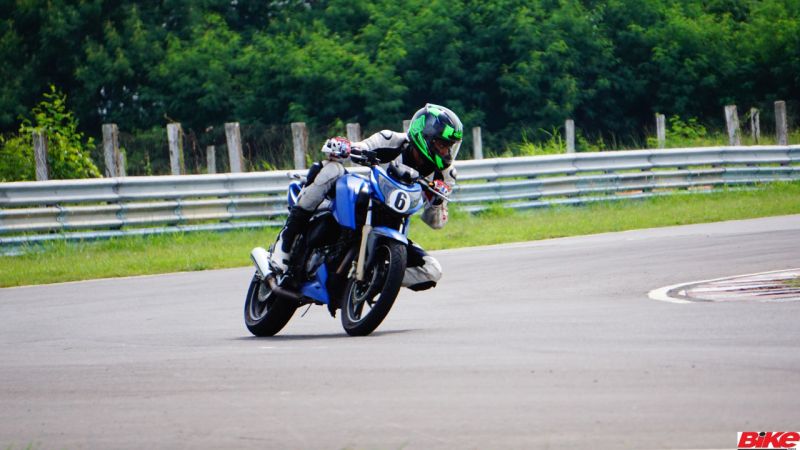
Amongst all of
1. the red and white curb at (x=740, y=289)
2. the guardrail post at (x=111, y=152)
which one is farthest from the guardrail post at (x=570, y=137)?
the red and white curb at (x=740, y=289)

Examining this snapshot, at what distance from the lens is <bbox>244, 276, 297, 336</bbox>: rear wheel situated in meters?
9.59

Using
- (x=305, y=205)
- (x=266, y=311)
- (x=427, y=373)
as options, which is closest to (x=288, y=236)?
(x=305, y=205)

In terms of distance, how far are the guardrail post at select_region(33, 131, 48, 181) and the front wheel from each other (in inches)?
496

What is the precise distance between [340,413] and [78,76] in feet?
132

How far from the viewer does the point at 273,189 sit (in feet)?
65.7

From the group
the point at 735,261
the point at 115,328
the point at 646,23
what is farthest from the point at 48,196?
the point at 646,23

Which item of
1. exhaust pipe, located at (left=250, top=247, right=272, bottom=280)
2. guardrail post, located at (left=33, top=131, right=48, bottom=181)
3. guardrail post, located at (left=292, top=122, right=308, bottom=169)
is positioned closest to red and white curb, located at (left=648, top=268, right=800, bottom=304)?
exhaust pipe, located at (left=250, top=247, right=272, bottom=280)

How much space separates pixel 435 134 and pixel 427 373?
2507 millimetres

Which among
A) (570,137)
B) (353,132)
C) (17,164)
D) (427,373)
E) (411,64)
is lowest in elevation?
(427,373)

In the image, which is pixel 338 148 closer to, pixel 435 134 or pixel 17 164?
pixel 435 134

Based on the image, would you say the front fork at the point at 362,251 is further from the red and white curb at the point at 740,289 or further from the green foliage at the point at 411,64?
the green foliage at the point at 411,64

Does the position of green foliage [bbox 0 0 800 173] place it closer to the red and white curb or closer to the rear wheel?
the red and white curb

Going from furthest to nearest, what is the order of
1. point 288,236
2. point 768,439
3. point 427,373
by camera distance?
point 288,236 < point 427,373 < point 768,439

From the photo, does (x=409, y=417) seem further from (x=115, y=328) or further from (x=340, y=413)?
(x=115, y=328)
